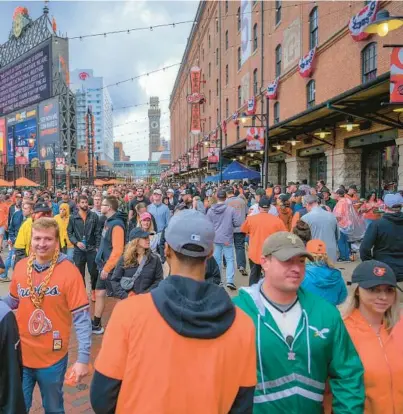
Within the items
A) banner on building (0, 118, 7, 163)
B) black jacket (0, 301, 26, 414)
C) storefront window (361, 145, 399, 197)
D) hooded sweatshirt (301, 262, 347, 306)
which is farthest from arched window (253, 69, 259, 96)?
banner on building (0, 118, 7, 163)

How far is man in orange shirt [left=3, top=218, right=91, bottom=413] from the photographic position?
114 inches

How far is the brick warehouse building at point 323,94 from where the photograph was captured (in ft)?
42.7

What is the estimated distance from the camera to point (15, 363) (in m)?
1.83

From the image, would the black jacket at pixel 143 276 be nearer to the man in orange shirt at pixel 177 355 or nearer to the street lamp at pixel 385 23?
the man in orange shirt at pixel 177 355

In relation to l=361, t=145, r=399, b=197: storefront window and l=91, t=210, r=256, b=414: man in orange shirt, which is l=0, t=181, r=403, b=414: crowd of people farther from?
l=361, t=145, r=399, b=197: storefront window

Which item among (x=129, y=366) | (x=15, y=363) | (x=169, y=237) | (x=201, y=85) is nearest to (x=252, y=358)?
(x=129, y=366)

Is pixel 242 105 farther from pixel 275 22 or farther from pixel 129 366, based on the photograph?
pixel 129 366

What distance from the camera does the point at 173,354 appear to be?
4.89 ft

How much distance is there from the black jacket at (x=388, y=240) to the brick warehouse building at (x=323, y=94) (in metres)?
5.10

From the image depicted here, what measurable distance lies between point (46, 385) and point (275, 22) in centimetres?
2634

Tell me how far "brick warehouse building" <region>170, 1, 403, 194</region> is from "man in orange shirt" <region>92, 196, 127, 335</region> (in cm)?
707

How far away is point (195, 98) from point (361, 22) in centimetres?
3423

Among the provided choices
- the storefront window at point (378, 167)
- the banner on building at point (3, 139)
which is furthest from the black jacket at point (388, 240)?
the banner on building at point (3, 139)

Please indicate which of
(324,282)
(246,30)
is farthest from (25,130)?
(324,282)
